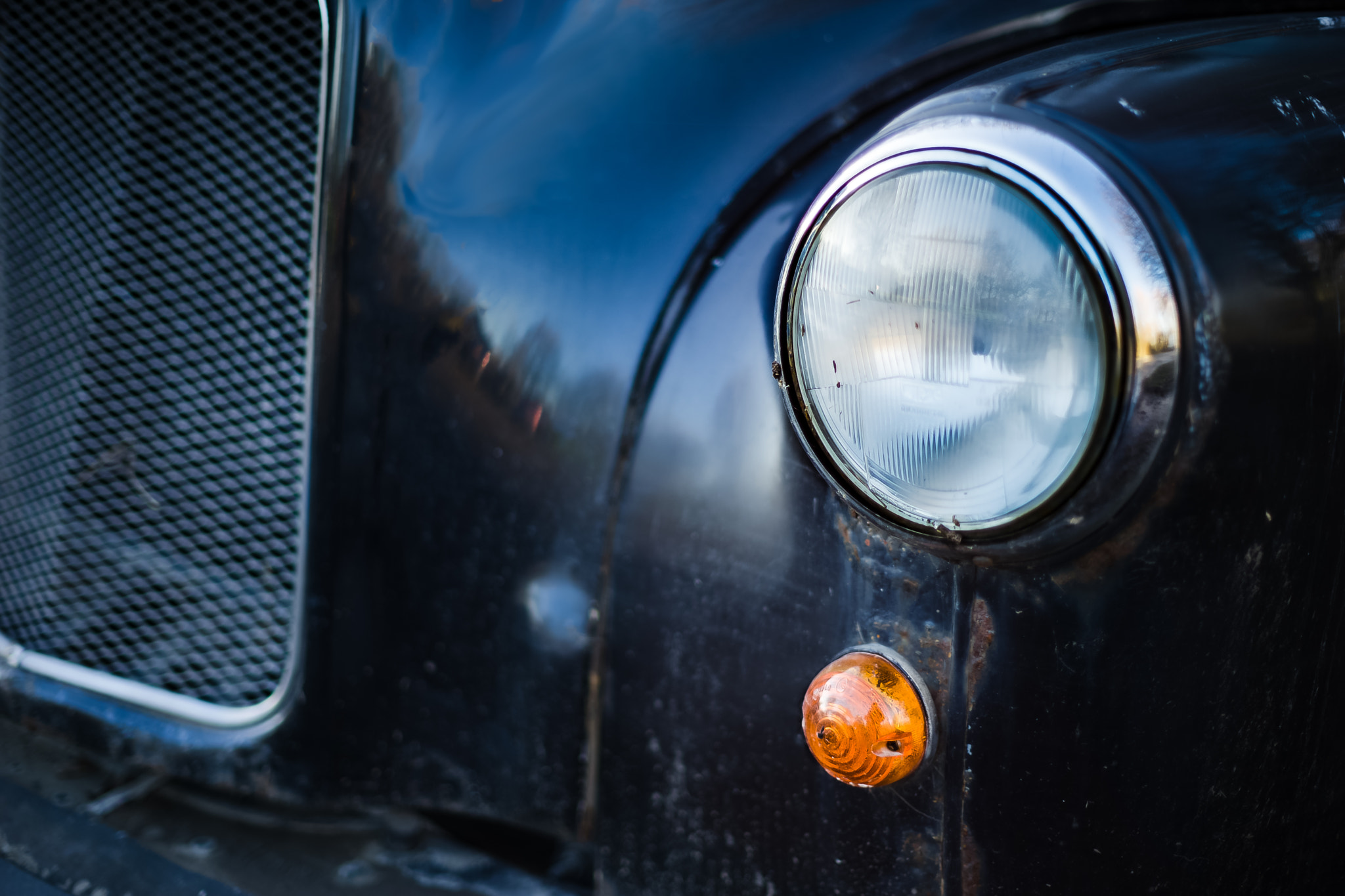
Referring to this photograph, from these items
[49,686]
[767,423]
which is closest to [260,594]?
[49,686]

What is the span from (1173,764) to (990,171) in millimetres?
436

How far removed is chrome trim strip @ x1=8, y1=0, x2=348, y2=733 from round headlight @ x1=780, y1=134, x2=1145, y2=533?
632 mm

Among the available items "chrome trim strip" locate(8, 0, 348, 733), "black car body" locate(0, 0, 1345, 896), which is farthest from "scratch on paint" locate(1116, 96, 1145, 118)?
"chrome trim strip" locate(8, 0, 348, 733)

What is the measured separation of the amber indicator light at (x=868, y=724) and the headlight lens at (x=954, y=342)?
0.51ft

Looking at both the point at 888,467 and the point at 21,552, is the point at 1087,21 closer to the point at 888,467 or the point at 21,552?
the point at 888,467

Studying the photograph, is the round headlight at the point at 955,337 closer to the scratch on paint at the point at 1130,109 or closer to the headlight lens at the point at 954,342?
the headlight lens at the point at 954,342

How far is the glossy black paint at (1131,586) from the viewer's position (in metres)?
0.64

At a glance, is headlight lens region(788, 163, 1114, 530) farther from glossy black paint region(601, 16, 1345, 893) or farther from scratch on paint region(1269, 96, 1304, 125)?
scratch on paint region(1269, 96, 1304, 125)

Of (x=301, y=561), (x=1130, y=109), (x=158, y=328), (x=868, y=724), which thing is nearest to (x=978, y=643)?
(x=868, y=724)

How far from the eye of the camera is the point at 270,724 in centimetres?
118

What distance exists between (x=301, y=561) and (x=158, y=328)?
40 centimetres

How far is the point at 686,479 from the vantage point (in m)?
0.93

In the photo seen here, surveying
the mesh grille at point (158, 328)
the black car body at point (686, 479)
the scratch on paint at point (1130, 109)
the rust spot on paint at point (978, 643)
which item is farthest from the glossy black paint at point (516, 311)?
the rust spot on paint at point (978, 643)

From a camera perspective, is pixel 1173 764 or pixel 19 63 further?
pixel 19 63
